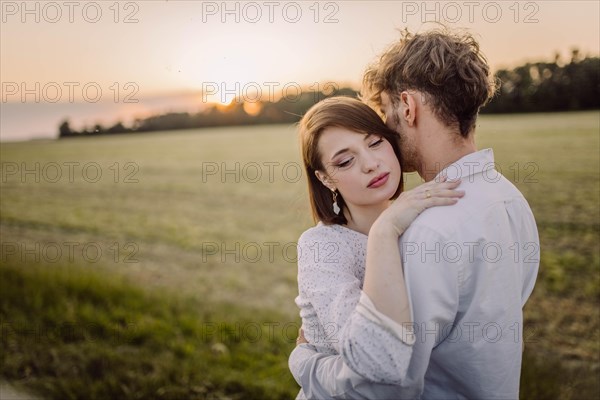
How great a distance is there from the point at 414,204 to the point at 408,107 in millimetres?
484

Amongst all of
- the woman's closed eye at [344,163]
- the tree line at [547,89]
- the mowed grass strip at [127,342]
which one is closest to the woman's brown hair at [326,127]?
the woman's closed eye at [344,163]

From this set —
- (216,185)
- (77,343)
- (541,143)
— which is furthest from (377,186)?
(541,143)

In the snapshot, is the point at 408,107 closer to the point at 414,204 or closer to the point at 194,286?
the point at 414,204

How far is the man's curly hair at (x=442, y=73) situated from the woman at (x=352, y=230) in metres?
0.23

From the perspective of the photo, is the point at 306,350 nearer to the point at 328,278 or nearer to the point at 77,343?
the point at 328,278

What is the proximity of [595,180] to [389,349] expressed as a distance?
47.2 ft

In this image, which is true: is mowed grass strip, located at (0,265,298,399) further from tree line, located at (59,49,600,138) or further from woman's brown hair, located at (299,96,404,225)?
tree line, located at (59,49,600,138)

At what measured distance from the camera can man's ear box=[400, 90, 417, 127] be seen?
220 centimetres

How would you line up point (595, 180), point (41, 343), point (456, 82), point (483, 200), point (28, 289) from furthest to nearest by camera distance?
point (595, 180)
point (28, 289)
point (41, 343)
point (456, 82)
point (483, 200)

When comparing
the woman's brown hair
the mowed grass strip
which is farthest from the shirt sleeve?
the mowed grass strip

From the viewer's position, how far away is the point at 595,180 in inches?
559

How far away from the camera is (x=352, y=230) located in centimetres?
246

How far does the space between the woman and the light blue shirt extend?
Answer: 0.11 ft

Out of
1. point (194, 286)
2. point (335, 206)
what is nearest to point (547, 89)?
point (194, 286)
